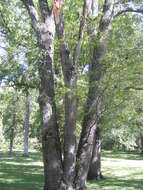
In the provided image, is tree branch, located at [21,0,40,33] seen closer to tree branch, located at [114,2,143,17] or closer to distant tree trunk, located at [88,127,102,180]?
tree branch, located at [114,2,143,17]

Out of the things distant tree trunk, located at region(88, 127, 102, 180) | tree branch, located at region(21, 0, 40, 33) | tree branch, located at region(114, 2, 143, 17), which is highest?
tree branch, located at region(114, 2, 143, 17)

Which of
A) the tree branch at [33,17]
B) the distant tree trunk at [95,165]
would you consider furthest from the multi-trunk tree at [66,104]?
the distant tree trunk at [95,165]

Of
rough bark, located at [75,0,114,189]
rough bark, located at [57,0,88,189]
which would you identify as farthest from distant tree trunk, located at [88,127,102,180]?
rough bark, located at [57,0,88,189]

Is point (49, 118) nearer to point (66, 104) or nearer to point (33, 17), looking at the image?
point (66, 104)

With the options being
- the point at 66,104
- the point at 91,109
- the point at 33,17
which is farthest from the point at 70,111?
the point at 33,17

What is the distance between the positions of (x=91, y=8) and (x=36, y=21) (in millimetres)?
2769

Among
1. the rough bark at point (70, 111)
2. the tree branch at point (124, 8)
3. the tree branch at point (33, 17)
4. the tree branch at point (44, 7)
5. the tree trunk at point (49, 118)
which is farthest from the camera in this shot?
the tree branch at point (124, 8)

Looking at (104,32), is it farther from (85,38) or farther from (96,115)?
(96,115)

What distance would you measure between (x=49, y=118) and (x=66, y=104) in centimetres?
53

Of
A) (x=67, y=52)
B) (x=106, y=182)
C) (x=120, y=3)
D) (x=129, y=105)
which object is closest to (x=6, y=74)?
(x=67, y=52)

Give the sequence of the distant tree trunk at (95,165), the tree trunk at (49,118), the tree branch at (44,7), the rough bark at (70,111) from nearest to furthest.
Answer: the tree trunk at (49,118) < the rough bark at (70,111) < the tree branch at (44,7) < the distant tree trunk at (95,165)

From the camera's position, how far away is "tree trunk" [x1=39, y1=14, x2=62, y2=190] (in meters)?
7.45

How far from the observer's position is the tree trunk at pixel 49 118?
24.5ft

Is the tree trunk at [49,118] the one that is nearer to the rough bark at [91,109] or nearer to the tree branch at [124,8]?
the rough bark at [91,109]
